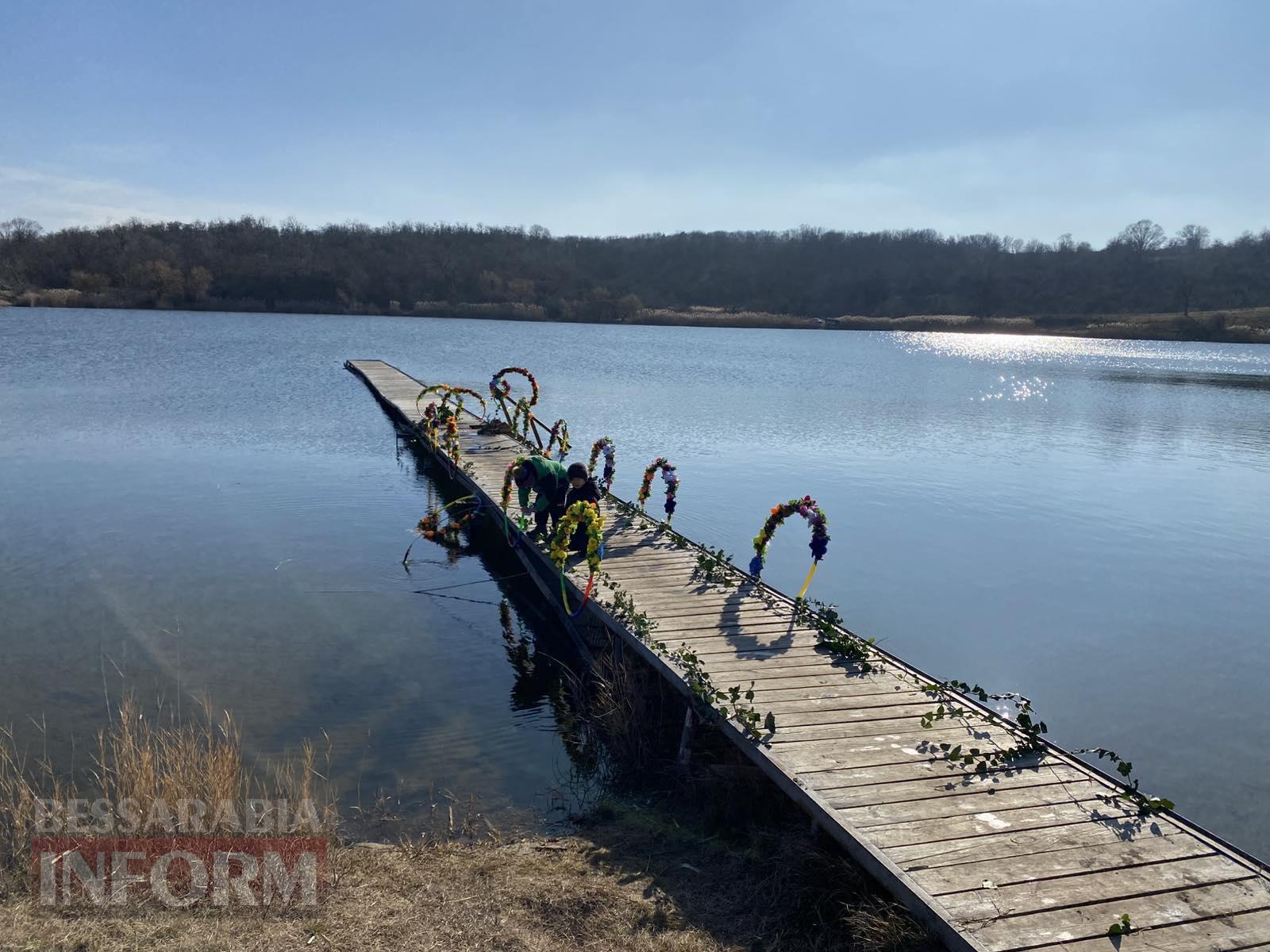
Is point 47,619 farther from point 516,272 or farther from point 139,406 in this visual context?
point 516,272

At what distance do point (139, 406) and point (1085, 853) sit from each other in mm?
29489

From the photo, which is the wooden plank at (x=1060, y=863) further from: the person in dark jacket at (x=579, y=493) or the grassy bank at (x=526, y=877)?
the person in dark jacket at (x=579, y=493)

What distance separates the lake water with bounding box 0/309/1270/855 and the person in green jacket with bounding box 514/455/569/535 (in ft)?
4.61

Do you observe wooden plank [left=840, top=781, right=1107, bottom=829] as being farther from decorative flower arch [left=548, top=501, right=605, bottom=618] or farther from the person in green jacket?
the person in green jacket

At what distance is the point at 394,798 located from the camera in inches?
295

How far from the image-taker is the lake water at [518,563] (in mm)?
9258

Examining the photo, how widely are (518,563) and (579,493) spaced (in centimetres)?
317

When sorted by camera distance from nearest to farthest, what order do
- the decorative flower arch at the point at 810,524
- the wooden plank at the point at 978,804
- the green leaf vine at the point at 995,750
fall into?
the wooden plank at the point at 978,804 < the green leaf vine at the point at 995,750 < the decorative flower arch at the point at 810,524

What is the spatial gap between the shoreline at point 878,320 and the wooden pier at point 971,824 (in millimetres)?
88887

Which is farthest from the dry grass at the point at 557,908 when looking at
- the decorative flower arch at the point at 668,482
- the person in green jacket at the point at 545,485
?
the decorative flower arch at the point at 668,482

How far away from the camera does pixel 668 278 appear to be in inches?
4993

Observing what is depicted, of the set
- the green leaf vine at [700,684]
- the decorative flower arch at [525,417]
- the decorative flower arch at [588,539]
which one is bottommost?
the green leaf vine at [700,684]

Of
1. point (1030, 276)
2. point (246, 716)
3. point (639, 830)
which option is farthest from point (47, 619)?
point (1030, 276)

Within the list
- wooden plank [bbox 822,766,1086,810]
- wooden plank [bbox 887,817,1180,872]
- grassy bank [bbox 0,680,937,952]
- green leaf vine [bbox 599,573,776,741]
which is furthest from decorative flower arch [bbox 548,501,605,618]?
wooden plank [bbox 887,817,1180,872]
